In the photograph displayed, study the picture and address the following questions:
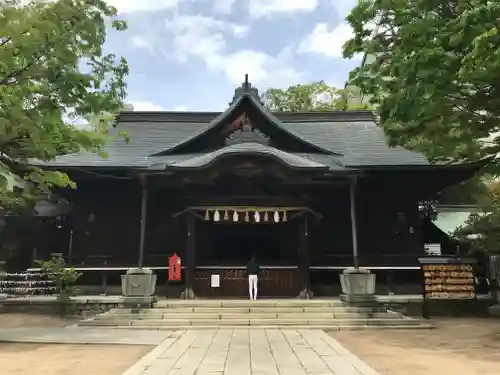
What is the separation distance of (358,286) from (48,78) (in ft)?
34.0

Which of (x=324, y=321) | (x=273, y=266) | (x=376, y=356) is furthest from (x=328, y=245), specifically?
(x=376, y=356)

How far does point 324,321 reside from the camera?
505 inches

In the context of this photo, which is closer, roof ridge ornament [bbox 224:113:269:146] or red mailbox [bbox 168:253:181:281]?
red mailbox [bbox 168:253:181:281]

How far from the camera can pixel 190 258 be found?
53.6ft

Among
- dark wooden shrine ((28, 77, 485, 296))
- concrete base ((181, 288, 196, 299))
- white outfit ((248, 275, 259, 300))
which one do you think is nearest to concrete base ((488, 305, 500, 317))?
dark wooden shrine ((28, 77, 485, 296))

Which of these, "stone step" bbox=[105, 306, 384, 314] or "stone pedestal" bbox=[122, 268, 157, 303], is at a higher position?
"stone pedestal" bbox=[122, 268, 157, 303]

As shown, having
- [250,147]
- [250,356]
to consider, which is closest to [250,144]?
[250,147]

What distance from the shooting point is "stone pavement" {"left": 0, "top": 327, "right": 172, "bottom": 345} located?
33.3 ft

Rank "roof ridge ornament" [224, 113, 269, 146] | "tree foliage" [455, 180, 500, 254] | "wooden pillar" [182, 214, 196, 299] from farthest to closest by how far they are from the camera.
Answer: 1. "roof ridge ornament" [224, 113, 269, 146]
2. "wooden pillar" [182, 214, 196, 299]
3. "tree foliage" [455, 180, 500, 254]

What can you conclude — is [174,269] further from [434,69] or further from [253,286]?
[434,69]

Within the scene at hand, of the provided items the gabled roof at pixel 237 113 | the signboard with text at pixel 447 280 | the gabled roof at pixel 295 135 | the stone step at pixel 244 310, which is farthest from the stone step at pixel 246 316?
the gabled roof at pixel 237 113

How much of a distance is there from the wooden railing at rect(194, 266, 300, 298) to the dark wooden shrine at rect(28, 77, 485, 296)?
0.12 feet

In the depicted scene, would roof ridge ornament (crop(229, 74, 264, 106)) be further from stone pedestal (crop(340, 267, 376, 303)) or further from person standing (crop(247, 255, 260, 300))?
stone pedestal (crop(340, 267, 376, 303))

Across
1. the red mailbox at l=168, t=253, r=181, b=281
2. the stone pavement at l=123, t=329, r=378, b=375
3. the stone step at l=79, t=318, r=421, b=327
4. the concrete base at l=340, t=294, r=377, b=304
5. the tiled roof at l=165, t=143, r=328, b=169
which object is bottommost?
the stone pavement at l=123, t=329, r=378, b=375
